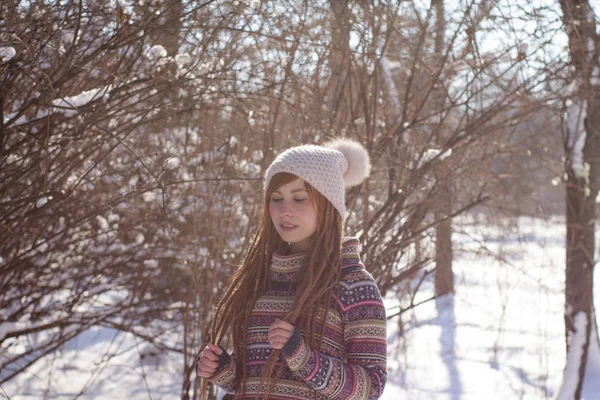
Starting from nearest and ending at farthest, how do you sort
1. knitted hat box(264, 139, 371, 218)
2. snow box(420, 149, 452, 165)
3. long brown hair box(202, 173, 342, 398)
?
long brown hair box(202, 173, 342, 398) < knitted hat box(264, 139, 371, 218) < snow box(420, 149, 452, 165)

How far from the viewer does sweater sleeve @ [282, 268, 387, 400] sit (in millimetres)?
1836

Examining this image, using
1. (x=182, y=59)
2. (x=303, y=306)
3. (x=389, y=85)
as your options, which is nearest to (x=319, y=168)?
(x=303, y=306)

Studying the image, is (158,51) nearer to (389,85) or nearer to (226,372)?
(389,85)

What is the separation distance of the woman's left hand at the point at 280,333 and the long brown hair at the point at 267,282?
116mm

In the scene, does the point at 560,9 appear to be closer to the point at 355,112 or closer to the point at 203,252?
the point at 355,112

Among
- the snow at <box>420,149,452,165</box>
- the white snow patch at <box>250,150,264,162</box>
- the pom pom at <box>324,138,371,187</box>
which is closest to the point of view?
the pom pom at <box>324,138,371,187</box>

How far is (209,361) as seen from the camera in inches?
79.1

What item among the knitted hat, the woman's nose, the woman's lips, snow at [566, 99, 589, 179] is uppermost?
snow at [566, 99, 589, 179]

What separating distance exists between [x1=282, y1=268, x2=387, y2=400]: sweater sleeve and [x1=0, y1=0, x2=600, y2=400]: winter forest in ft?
2.06

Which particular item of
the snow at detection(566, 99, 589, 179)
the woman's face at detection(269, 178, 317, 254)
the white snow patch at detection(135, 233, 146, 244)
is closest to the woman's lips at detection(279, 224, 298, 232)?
the woman's face at detection(269, 178, 317, 254)

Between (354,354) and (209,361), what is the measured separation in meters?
0.39

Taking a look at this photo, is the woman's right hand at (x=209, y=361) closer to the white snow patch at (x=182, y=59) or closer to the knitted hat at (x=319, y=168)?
the knitted hat at (x=319, y=168)

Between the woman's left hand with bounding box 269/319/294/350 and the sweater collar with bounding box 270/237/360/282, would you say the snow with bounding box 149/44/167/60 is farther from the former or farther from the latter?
the woman's left hand with bounding box 269/319/294/350

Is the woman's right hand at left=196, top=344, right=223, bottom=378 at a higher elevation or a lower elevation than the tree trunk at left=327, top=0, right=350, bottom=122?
lower
